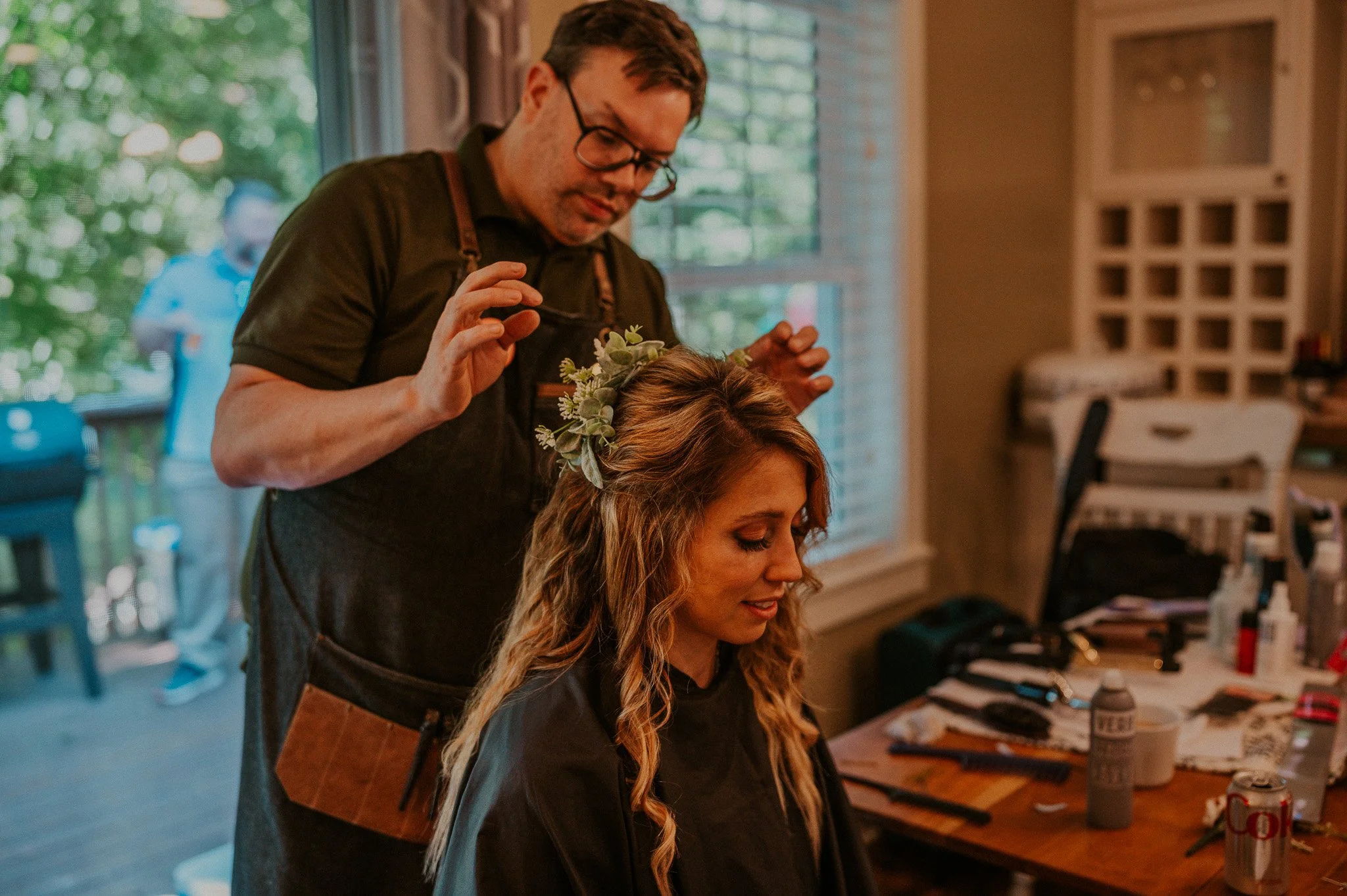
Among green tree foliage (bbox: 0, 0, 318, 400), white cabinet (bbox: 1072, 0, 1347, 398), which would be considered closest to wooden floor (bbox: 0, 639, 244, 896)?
green tree foliage (bbox: 0, 0, 318, 400)

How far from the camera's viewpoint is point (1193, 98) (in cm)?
395

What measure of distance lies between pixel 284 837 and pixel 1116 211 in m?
3.54

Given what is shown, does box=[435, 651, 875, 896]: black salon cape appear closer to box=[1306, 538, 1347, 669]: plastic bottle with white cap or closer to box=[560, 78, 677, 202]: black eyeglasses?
box=[560, 78, 677, 202]: black eyeglasses

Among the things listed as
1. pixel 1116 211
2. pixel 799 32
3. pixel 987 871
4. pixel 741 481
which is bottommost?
pixel 987 871

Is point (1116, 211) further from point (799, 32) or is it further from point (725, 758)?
point (725, 758)

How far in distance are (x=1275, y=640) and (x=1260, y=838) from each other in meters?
0.77

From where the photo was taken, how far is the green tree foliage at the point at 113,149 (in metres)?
2.15

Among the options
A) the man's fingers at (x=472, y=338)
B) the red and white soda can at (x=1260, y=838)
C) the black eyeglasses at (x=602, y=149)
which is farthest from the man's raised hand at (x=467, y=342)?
the red and white soda can at (x=1260, y=838)

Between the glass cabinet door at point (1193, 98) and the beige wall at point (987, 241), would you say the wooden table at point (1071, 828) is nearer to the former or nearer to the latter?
the beige wall at point (987, 241)

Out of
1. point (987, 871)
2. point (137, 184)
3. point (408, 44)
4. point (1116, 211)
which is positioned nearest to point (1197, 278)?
point (1116, 211)

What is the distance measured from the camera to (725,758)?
1.43 m

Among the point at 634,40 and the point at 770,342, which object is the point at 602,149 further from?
the point at 770,342

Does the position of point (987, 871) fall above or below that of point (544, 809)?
below

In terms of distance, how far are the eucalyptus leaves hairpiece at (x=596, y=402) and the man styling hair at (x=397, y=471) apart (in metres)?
0.16
